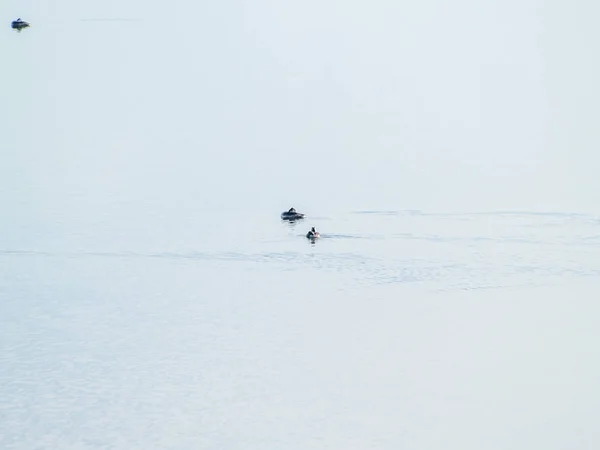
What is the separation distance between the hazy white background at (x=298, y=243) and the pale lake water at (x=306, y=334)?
4.4 inches

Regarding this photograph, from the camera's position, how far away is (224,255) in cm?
5138

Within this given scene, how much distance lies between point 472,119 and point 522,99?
5.72 m

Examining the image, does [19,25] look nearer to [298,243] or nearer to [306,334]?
[298,243]

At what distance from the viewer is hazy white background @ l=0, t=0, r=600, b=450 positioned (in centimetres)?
3741

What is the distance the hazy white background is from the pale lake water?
112 millimetres

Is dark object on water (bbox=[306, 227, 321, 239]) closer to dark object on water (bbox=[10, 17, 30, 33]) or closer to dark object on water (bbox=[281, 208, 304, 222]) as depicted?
dark object on water (bbox=[281, 208, 304, 222])

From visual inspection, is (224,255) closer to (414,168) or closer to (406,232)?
(406,232)

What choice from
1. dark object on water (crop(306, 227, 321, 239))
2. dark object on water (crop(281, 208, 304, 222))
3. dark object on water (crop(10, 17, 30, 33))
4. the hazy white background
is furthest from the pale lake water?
dark object on water (crop(10, 17, 30, 33))

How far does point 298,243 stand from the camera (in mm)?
53719

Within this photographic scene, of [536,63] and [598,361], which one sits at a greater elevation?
[536,63]

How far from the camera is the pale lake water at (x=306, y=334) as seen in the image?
36188mm

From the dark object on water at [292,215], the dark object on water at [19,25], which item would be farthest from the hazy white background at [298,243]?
the dark object on water at [19,25]

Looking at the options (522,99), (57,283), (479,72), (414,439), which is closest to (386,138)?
(522,99)

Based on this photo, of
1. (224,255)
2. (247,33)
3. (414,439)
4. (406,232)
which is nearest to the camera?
(414,439)
